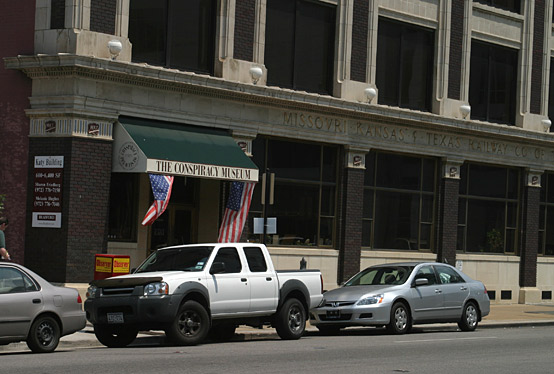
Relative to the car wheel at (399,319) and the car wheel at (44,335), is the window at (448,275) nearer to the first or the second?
the car wheel at (399,319)

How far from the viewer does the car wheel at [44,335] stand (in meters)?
15.4

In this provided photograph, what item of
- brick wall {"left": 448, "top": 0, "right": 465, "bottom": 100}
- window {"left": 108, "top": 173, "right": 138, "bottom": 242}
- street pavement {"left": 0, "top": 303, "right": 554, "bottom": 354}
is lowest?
street pavement {"left": 0, "top": 303, "right": 554, "bottom": 354}

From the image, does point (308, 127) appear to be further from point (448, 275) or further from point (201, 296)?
point (201, 296)

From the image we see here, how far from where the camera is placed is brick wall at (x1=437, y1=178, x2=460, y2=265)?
32062mm

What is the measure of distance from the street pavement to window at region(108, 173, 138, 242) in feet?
12.5

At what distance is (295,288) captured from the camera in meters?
19.2

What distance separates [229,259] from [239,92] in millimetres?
8462

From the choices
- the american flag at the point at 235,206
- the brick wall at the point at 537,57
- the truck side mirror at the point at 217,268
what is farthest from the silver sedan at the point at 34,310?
the brick wall at the point at 537,57

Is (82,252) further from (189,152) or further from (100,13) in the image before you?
(100,13)

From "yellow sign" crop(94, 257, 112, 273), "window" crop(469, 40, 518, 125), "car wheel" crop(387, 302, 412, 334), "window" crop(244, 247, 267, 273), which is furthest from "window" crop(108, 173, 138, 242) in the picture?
"window" crop(469, 40, 518, 125)

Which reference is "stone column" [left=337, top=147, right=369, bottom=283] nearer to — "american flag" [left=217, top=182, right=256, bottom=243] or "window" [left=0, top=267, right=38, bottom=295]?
"american flag" [left=217, top=182, right=256, bottom=243]

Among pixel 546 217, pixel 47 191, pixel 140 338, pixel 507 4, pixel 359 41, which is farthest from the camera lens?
pixel 546 217

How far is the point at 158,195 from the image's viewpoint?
2344 cm

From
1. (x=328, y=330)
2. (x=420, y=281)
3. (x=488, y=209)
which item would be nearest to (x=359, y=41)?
(x=488, y=209)
